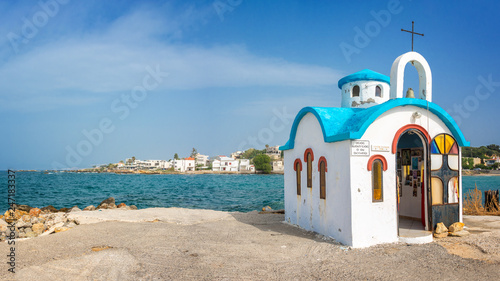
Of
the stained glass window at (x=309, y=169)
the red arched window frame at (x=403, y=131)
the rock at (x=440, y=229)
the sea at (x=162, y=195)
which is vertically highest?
the red arched window frame at (x=403, y=131)

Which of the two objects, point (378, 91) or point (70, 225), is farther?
point (378, 91)

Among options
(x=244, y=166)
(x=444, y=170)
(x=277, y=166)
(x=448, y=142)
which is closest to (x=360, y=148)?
(x=444, y=170)

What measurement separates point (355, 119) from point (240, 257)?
4.92 meters

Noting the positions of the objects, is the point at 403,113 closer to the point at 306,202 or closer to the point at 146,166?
the point at 306,202

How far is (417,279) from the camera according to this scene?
264 inches

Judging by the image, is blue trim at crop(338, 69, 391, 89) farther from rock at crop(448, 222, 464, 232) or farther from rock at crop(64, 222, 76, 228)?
rock at crop(64, 222, 76, 228)

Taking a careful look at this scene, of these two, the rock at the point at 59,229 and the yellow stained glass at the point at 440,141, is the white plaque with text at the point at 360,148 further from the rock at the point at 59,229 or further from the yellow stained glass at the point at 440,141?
the rock at the point at 59,229

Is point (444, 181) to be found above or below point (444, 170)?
below

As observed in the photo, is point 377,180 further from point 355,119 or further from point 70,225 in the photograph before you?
point 70,225

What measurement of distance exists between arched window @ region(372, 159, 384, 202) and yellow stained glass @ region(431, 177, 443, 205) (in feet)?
6.07

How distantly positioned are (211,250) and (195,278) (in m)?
2.23

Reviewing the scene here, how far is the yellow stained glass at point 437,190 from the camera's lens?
32.8 ft

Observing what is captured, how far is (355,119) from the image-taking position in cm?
987

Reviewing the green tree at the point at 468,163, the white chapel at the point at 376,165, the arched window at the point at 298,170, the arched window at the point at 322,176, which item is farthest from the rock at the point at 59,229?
the green tree at the point at 468,163
